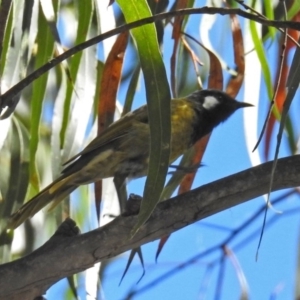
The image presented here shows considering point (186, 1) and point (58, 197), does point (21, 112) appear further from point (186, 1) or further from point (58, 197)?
point (186, 1)

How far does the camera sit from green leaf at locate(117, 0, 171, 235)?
4.05 ft

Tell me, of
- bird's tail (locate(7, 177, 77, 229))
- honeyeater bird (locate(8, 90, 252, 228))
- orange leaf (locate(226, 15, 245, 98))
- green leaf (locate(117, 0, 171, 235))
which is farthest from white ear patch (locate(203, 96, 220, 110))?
green leaf (locate(117, 0, 171, 235))

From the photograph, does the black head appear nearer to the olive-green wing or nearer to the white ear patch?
the white ear patch

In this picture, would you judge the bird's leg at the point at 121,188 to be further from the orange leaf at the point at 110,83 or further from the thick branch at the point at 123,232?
the thick branch at the point at 123,232

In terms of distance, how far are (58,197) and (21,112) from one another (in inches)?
19.4

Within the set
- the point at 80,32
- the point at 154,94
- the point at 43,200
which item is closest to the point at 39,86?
the point at 80,32


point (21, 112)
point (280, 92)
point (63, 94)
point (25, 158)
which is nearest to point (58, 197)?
point (25, 158)

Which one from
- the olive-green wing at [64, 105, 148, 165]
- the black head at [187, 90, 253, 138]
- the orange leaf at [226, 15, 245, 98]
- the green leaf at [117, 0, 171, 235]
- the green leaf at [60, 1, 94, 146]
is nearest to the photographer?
the green leaf at [117, 0, 171, 235]

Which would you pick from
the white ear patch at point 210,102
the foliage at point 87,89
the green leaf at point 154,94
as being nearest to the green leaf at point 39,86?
the foliage at point 87,89

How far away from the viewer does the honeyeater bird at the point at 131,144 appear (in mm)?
2227

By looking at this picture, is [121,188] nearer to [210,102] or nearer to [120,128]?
[120,128]

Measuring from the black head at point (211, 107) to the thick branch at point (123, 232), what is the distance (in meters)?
1.14

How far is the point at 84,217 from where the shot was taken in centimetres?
247

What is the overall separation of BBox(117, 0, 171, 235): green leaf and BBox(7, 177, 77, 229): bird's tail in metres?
0.79
